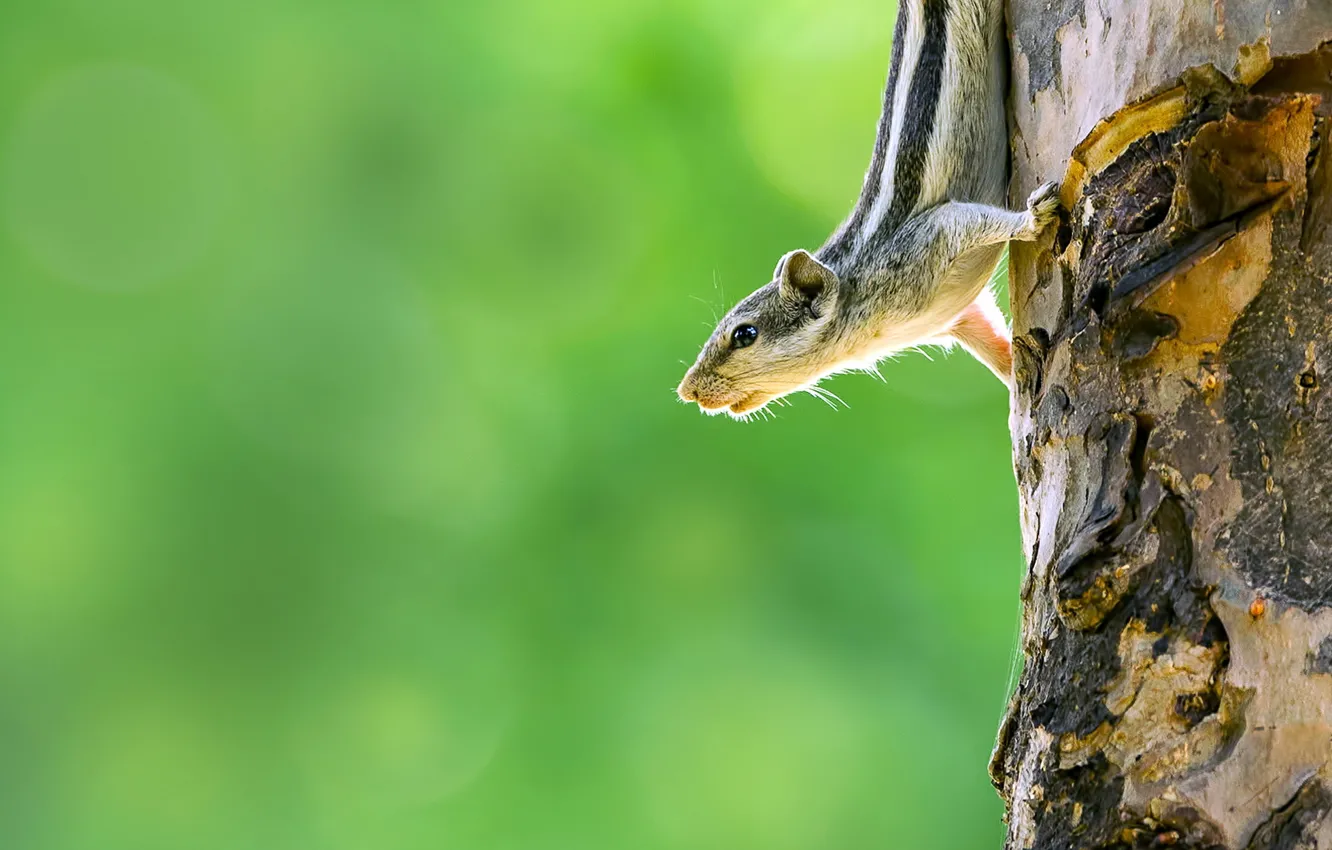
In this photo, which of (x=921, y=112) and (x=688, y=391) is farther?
(x=688, y=391)

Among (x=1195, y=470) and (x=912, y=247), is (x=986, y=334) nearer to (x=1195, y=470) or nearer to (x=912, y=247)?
(x=912, y=247)

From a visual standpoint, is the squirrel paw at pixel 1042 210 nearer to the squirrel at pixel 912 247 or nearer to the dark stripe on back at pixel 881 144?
the squirrel at pixel 912 247

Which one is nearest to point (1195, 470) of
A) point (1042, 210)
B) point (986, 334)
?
point (1042, 210)

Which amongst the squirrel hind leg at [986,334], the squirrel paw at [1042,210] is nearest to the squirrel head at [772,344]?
the squirrel hind leg at [986,334]

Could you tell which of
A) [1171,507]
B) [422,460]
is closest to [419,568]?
[422,460]

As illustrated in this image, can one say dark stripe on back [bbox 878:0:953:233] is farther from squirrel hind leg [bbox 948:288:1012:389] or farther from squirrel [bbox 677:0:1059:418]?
squirrel hind leg [bbox 948:288:1012:389]

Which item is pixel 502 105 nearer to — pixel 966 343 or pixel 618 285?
pixel 618 285
